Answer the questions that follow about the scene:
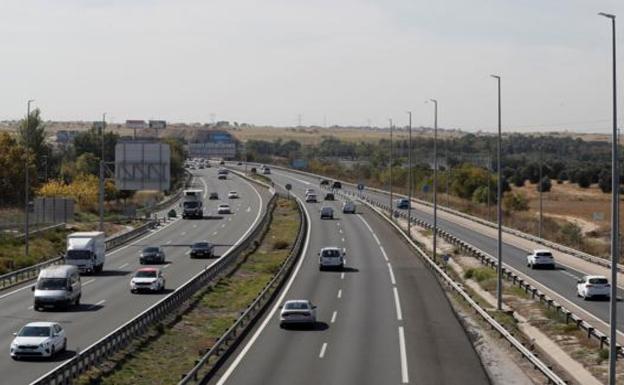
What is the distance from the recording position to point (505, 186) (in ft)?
608

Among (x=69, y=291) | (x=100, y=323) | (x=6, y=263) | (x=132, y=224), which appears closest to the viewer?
(x=100, y=323)

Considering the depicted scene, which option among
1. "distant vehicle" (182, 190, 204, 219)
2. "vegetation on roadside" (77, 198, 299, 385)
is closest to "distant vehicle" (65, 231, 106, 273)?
"vegetation on roadside" (77, 198, 299, 385)

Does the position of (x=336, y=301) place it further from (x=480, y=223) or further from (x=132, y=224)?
(x=480, y=223)

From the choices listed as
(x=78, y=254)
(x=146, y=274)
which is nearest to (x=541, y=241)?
(x=78, y=254)

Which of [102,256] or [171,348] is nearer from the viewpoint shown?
[171,348]

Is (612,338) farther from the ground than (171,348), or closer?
farther from the ground

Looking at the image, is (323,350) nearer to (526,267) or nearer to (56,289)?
(56,289)

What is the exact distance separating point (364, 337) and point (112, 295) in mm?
18177

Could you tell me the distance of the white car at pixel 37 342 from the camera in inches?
1312

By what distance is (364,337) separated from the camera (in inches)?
1564

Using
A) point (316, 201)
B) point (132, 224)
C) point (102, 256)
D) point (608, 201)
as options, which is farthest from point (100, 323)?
point (608, 201)

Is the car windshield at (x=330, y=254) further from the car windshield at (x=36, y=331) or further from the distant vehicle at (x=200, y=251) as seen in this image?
the car windshield at (x=36, y=331)

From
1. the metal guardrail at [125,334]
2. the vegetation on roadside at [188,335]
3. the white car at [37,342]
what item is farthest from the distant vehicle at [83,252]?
the white car at [37,342]

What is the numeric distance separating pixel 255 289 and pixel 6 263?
58.1 feet
